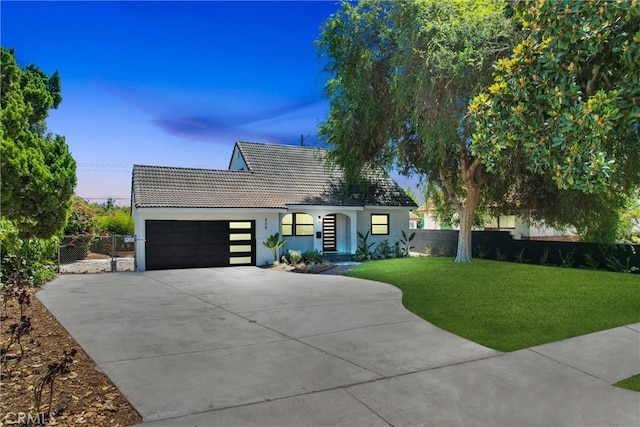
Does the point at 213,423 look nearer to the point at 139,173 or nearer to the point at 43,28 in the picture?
the point at 43,28

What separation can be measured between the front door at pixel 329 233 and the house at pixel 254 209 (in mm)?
52

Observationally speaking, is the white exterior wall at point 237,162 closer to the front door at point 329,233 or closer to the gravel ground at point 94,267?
the front door at point 329,233

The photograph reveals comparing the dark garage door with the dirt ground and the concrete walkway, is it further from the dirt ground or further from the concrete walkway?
the dirt ground

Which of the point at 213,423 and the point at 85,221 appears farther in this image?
the point at 85,221

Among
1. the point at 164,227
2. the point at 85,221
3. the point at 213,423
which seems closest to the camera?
the point at 213,423

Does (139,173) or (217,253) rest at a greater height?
(139,173)

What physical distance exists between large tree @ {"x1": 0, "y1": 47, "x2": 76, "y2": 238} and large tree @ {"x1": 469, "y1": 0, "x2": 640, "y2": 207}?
7.98m

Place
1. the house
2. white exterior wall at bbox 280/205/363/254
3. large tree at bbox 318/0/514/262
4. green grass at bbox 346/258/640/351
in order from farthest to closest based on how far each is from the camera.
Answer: white exterior wall at bbox 280/205/363/254 < the house < large tree at bbox 318/0/514/262 < green grass at bbox 346/258/640/351

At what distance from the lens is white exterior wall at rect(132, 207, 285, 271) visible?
16453mm

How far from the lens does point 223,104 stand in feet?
62.7

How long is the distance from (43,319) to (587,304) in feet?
34.4

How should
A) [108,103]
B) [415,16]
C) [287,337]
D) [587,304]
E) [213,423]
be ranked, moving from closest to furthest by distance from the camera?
[213,423]
[287,337]
[587,304]
[415,16]
[108,103]

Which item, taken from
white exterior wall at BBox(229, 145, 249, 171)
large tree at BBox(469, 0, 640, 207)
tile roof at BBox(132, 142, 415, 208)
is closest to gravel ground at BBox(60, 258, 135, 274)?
tile roof at BBox(132, 142, 415, 208)

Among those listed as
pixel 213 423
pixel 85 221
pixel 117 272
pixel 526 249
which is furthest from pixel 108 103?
pixel 526 249
